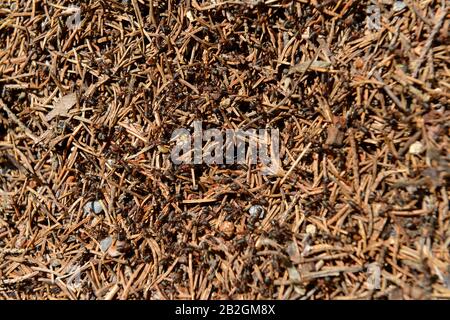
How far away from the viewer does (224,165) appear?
1.60 m

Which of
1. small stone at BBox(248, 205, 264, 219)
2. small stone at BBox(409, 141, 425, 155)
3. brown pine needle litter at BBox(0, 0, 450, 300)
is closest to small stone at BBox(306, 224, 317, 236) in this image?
brown pine needle litter at BBox(0, 0, 450, 300)

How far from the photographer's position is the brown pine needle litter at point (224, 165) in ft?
4.75

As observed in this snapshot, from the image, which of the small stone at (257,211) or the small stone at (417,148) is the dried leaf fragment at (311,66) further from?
the small stone at (257,211)

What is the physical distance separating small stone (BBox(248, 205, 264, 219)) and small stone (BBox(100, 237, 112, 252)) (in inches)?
Answer: 21.3

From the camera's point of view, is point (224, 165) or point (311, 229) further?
point (224, 165)

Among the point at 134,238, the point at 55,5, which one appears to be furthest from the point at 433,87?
the point at 55,5

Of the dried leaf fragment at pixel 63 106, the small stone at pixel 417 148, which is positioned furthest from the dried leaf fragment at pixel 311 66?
the dried leaf fragment at pixel 63 106

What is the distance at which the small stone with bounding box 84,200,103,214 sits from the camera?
164cm

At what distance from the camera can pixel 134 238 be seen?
1589 mm

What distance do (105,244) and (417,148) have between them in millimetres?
1175

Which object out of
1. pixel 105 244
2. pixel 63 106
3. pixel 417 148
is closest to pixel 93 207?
pixel 105 244

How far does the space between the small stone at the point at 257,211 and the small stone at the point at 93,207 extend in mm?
580

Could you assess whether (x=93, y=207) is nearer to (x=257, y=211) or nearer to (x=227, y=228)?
(x=227, y=228)

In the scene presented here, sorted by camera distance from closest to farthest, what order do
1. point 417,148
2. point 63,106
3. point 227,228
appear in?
point 417,148
point 227,228
point 63,106
